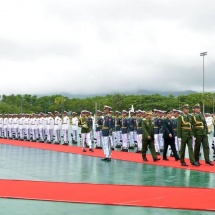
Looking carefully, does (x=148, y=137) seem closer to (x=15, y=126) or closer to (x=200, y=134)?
(x=200, y=134)

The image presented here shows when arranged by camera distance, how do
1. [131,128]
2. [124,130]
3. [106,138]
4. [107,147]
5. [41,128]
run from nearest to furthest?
[107,147]
[106,138]
[124,130]
[131,128]
[41,128]

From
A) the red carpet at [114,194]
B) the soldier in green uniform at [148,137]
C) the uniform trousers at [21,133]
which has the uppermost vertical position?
the soldier in green uniform at [148,137]

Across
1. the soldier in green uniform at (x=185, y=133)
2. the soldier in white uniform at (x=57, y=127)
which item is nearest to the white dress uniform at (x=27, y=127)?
the soldier in white uniform at (x=57, y=127)

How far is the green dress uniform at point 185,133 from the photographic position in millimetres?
11047

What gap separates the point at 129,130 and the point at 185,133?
5.18m

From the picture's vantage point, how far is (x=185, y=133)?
36.5 ft

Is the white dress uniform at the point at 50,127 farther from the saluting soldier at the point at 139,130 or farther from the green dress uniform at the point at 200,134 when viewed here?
the green dress uniform at the point at 200,134

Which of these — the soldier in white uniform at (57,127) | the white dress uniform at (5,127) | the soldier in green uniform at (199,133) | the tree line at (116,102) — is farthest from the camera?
the tree line at (116,102)

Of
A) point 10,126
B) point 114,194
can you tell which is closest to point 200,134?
point 114,194

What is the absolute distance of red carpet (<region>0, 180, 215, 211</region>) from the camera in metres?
6.41

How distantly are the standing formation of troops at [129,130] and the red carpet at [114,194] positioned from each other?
3.89 metres

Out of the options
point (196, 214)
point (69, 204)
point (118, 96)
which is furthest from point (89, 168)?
point (118, 96)

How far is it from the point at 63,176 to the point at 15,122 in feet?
50.9

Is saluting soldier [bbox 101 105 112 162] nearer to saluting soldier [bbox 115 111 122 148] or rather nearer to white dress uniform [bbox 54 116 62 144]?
saluting soldier [bbox 115 111 122 148]
